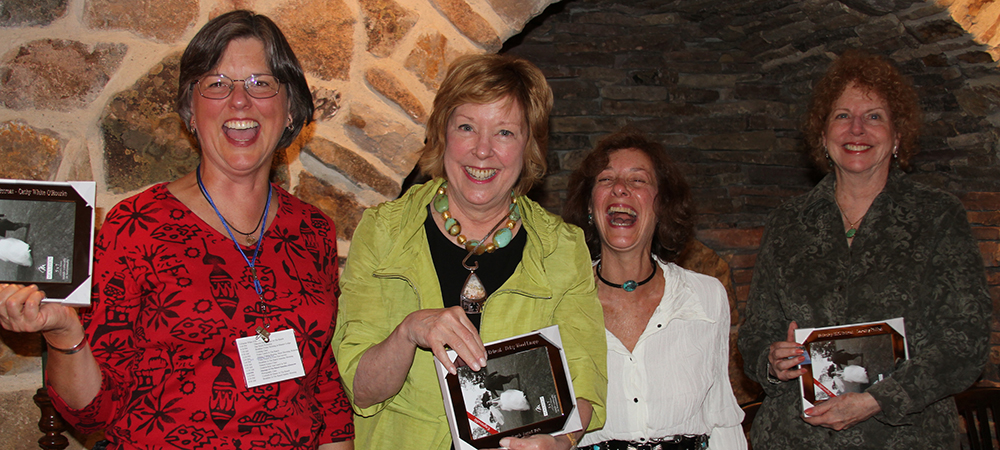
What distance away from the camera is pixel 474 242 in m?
1.86

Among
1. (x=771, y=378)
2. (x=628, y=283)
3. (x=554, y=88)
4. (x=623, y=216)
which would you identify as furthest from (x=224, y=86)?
(x=554, y=88)

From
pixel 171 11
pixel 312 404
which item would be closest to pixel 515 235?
pixel 312 404

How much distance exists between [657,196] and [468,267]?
0.85 m

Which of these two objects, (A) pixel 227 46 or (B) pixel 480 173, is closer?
(A) pixel 227 46

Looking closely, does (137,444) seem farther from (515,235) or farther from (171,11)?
(171,11)

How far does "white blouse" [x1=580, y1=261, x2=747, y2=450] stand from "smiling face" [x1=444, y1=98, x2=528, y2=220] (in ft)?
2.35

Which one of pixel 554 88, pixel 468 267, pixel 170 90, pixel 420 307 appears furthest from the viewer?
pixel 554 88

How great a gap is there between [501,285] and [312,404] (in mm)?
570

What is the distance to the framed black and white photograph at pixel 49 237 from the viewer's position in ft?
4.16

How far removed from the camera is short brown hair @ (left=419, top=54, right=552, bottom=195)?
1769 mm

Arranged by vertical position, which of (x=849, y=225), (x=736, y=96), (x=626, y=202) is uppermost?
(x=736, y=96)

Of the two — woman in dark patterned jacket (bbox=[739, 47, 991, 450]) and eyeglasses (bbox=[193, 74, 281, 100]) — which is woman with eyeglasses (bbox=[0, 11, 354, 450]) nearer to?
eyeglasses (bbox=[193, 74, 281, 100])

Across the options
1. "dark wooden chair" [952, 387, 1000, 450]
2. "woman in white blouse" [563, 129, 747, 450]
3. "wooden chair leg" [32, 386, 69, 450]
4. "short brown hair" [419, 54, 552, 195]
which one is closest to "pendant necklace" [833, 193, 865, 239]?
"woman in white blouse" [563, 129, 747, 450]

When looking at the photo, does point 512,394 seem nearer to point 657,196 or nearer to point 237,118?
point 237,118
